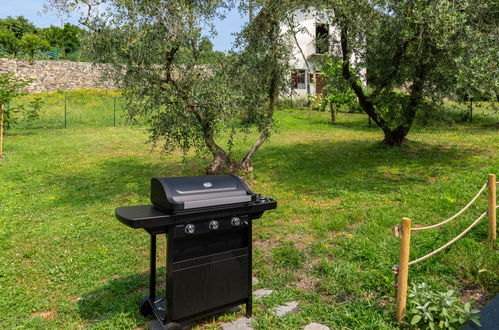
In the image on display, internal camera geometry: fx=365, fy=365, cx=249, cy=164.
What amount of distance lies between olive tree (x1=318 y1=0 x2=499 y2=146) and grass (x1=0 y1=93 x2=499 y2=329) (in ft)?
5.16

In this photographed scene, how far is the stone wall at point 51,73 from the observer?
24.4 meters

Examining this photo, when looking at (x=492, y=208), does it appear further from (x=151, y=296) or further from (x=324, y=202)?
(x=151, y=296)

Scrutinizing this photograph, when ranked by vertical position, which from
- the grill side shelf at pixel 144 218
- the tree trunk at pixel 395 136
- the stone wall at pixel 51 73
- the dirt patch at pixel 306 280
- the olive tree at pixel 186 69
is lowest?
the dirt patch at pixel 306 280

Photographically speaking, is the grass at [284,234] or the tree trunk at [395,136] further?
the tree trunk at [395,136]

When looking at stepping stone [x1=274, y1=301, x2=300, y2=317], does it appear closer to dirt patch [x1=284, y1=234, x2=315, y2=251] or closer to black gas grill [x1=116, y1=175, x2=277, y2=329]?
black gas grill [x1=116, y1=175, x2=277, y2=329]

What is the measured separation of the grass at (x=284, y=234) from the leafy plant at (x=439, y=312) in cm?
22

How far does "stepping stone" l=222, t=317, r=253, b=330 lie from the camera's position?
9.57 ft

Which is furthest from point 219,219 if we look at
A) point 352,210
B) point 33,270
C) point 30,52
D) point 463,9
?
point 30,52

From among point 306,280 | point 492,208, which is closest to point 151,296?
point 306,280

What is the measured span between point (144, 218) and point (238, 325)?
3.98 ft

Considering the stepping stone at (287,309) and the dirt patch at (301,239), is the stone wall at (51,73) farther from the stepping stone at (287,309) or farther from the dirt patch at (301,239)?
the stepping stone at (287,309)

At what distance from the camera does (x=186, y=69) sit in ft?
22.7

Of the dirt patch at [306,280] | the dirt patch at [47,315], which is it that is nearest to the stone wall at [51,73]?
the dirt patch at [47,315]

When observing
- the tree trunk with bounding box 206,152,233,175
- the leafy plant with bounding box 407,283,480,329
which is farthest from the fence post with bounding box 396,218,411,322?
the tree trunk with bounding box 206,152,233,175
